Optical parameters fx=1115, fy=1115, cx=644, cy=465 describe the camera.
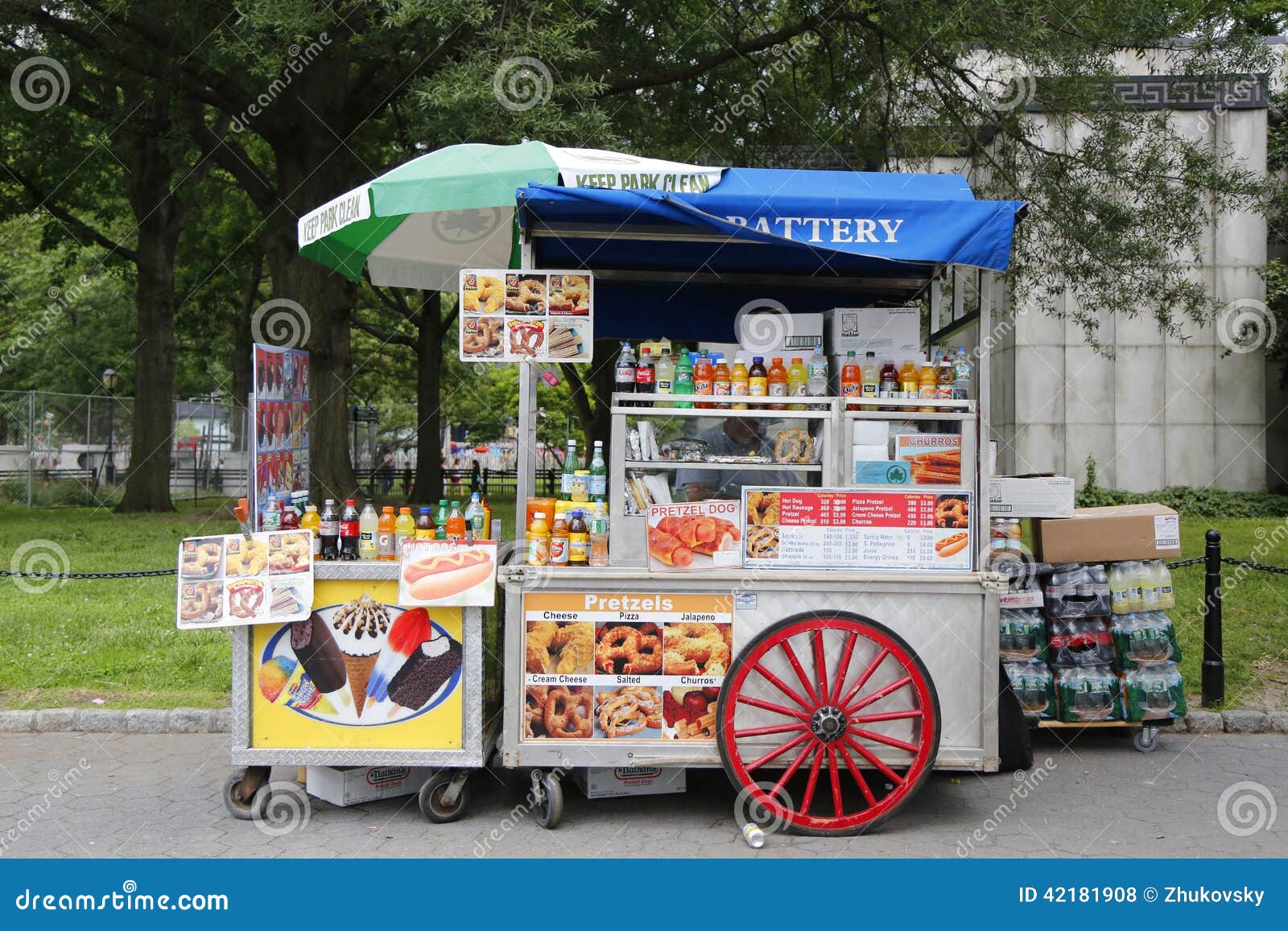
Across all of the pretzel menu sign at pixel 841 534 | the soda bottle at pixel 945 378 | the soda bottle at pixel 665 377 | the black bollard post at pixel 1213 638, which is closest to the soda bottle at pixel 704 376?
the soda bottle at pixel 665 377

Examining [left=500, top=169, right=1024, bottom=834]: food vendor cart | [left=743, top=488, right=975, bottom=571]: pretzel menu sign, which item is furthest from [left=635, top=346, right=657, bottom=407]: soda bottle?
[left=743, top=488, right=975, bottom=571]: pretzel menu sign

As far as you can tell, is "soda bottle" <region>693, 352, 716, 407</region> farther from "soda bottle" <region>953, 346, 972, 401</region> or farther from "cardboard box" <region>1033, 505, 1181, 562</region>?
"cardboard box" <region>1033, 505, 1181, 562</region>

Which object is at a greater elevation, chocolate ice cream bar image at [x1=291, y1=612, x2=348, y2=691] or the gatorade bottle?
the gatorade bottle

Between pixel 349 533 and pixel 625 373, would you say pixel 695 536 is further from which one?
pixel 349 533

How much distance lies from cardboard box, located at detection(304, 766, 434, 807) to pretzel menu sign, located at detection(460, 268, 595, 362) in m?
2.08

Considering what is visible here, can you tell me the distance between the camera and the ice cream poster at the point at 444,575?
16.9 feet

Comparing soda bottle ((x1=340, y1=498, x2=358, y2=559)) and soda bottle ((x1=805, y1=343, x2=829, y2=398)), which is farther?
soda bottle ((x1=805, y1=343, x2=829, y2=398))

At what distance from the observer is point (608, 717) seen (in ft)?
17.2

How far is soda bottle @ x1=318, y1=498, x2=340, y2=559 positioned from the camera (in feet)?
17.5

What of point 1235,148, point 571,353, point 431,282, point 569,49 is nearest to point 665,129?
point 569,49

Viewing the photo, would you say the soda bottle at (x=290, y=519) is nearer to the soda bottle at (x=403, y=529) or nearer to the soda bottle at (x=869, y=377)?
the soda bottle at (x=403, y=529)

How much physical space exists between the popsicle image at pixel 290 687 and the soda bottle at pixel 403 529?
712 mm

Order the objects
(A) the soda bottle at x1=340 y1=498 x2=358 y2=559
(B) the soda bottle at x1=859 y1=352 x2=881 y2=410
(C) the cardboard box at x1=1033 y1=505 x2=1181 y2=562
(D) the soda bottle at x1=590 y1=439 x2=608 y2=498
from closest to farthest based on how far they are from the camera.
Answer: (A) the soda bottle at x1=340 y1=498 x2=358 y2=559
(D) the soda bottle at x1=590 y1=439 x2=608 y2=498
(B) the soda bottle at x1=859 y1=352 x2=881 y2=410
(C) the cardboard box at x1=1033 y1=505 x2=1181 y2=562

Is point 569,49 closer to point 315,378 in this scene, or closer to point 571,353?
point 571,353
